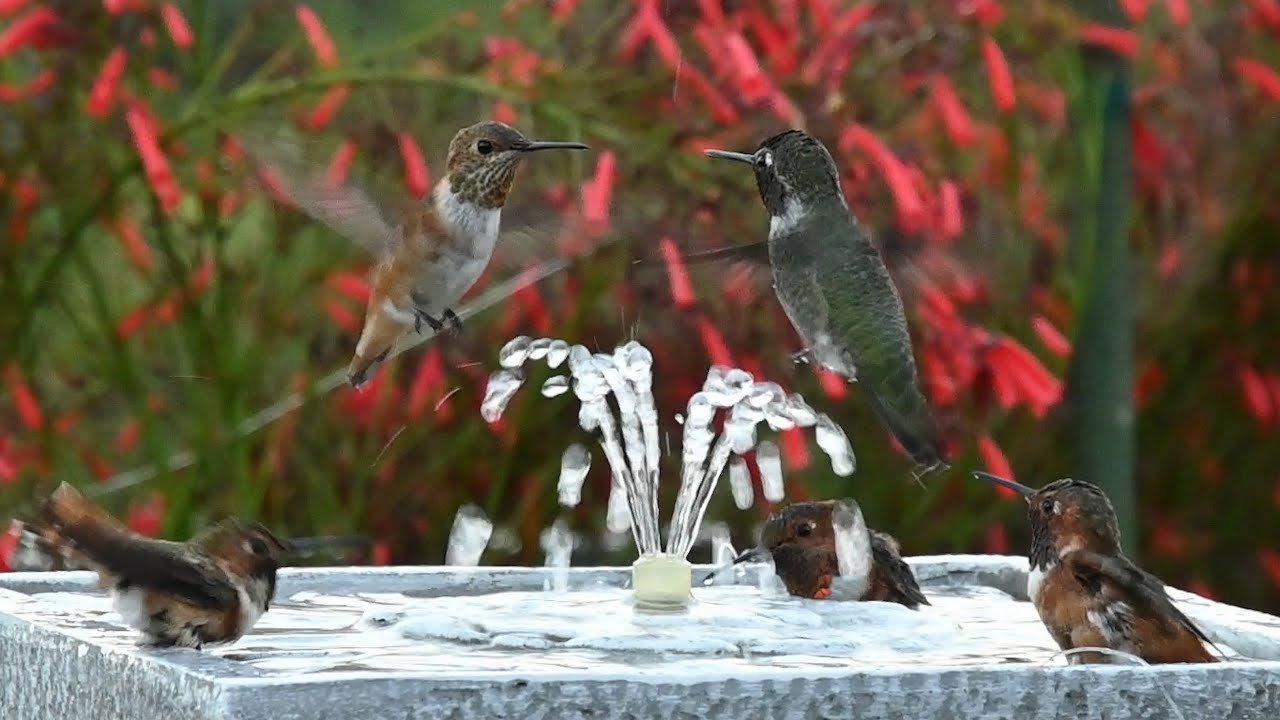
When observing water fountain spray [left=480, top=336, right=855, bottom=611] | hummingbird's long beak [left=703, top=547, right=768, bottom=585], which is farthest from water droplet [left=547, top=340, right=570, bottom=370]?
hummingbird's long beak [left=703, top=547, right=768, bottom=585]

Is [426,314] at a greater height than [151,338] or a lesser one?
lesser

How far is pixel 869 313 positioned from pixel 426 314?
0.69 metres

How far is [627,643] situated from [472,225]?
0.70 meters

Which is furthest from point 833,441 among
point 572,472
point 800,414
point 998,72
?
point 998,72

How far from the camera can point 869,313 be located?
12.1 ft

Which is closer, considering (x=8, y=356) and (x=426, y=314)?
(x=426, y=314)

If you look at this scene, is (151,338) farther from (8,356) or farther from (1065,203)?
(1065,203)

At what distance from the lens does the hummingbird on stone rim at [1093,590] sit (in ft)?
9.80

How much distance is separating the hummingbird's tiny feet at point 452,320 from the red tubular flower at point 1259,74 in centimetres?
274

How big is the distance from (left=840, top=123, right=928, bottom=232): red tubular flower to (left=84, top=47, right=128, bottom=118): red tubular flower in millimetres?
1446

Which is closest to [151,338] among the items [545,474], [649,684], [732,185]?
[545,474]

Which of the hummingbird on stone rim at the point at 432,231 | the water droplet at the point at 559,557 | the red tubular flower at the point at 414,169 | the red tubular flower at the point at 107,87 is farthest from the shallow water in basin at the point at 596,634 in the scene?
the red tubular flower at the point at 107,87

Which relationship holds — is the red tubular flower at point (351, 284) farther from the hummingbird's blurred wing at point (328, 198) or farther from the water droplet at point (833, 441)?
the water droplet at point (833, 441)

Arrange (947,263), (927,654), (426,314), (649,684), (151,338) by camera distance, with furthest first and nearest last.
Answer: (151,338), (947,263), (426,314), (927,654), (649,684)
